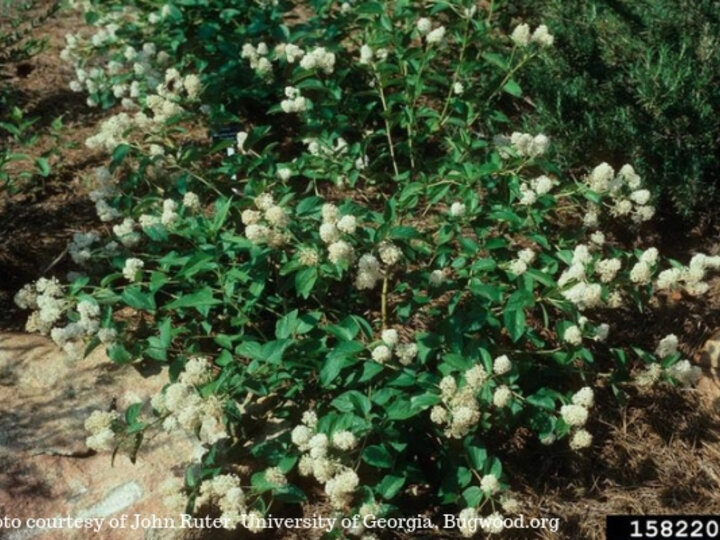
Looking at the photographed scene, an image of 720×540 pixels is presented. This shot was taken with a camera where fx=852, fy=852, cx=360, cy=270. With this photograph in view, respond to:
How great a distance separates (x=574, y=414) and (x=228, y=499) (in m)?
1.17

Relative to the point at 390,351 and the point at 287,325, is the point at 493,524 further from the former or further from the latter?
the point at 287,325

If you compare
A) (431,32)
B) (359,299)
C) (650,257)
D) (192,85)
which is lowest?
(359,299)

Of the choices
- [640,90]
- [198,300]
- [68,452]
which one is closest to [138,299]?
[198,300]

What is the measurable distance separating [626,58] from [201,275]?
2.44 m

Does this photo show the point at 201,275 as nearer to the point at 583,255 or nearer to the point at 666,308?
the point at 583,255

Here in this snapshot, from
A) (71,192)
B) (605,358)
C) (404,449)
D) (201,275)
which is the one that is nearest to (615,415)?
(605,358)

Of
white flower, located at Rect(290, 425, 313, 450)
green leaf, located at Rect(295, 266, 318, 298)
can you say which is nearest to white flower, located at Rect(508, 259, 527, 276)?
green leaf, located at Rect(295, 266, 318, 298)

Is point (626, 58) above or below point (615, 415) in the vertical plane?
above

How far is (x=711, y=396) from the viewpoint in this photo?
11.6ft

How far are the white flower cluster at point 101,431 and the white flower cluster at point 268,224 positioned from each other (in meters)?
0.80

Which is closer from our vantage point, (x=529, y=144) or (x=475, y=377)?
(x=475, y=377)

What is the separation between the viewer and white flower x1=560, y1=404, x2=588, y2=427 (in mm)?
2840

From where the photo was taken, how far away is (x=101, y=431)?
9.41 ft

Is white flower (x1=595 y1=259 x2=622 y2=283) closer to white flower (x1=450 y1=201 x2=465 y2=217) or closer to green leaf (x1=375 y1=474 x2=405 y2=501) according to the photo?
white flower (x1=450 y1=201 x2=465 y2=217)
